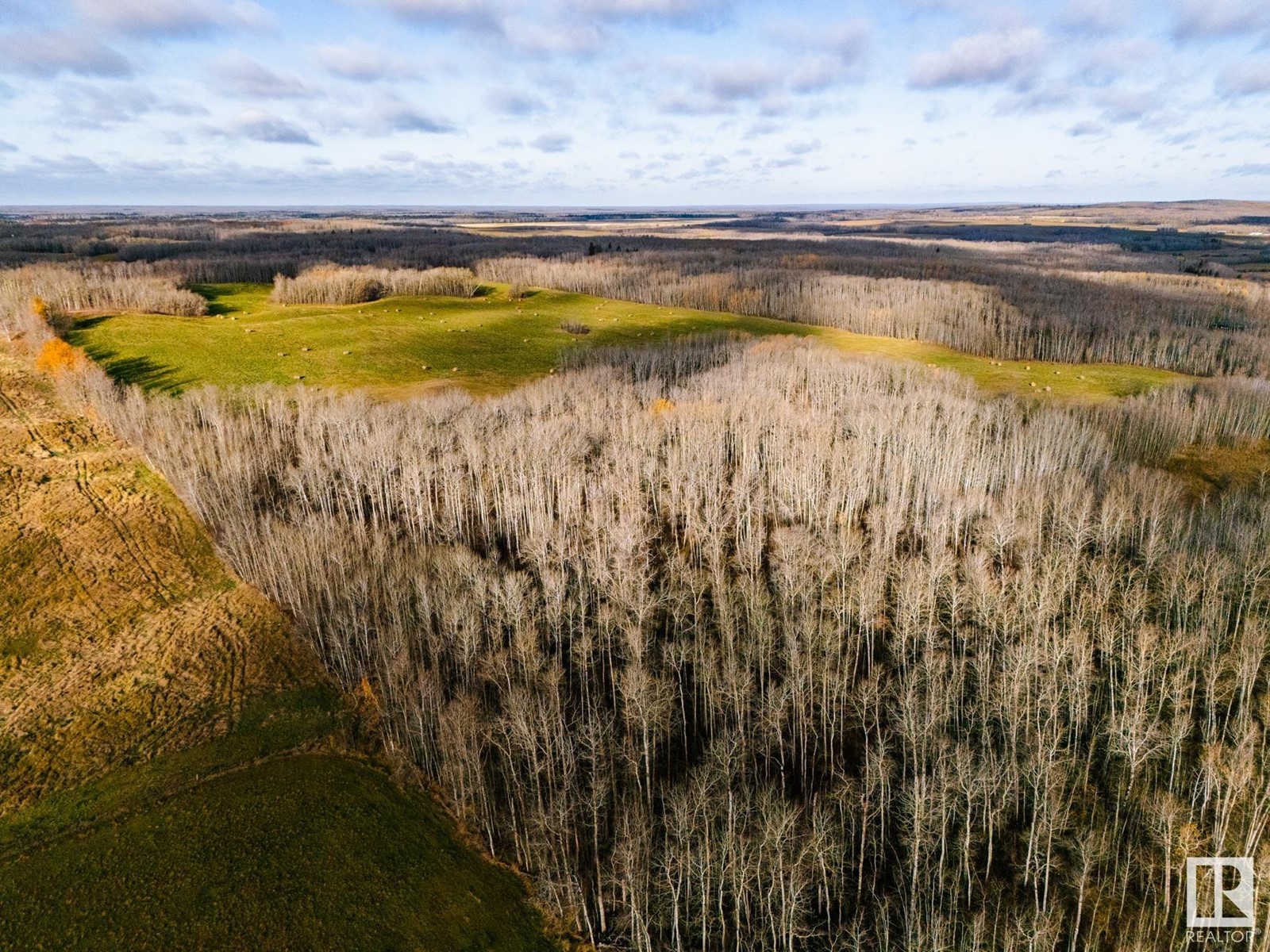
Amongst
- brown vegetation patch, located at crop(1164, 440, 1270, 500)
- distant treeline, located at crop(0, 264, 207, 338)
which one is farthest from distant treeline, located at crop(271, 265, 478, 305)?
brown vegetation patch, located at crop(1164, 440, 1270, 500)

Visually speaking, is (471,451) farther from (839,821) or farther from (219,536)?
(839,821)

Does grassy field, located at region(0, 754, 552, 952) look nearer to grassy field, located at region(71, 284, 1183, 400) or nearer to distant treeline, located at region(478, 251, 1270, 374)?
grassy field, located at region(71, 284, 1183, 400)

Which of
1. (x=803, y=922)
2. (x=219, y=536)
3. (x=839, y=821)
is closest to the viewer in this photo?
(x=803, y=922)

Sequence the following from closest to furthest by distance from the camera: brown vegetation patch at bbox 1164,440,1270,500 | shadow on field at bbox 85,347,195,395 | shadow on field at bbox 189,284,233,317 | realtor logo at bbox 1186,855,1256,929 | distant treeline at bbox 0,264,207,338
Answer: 1. realtor logo at bbox 1186,855,1256,929
2. brown vegetation patch at bbox 1164,440,1270,500
3. shadow on field at bbox 85,347,195,395
4. distant treeline at bbox 0,264,207,338
5. shadow on field at bbox 189,284,233,317

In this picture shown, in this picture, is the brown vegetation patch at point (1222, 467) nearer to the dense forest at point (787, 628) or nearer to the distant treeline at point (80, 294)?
the dense forest at point (787, 628)

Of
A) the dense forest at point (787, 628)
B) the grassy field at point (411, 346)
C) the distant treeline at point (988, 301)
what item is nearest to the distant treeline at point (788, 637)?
the dense forest at point (787, 628)

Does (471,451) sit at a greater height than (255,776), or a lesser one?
greater

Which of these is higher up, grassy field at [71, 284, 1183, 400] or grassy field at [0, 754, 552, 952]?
grassy field at [71, 284, 1183, 400]

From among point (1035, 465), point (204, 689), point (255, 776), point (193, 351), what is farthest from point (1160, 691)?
point (193, 351)
